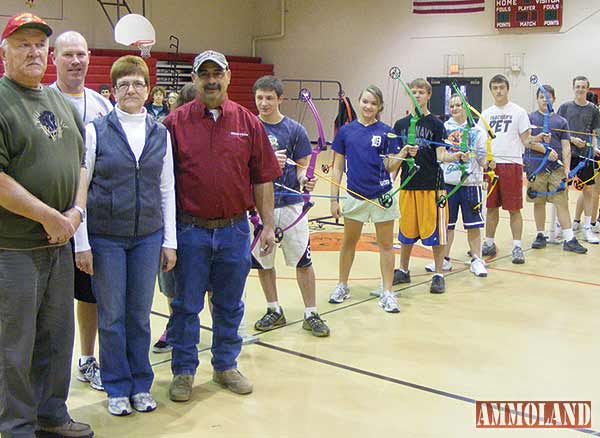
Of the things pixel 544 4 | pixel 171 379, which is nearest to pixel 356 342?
pixel 171 379

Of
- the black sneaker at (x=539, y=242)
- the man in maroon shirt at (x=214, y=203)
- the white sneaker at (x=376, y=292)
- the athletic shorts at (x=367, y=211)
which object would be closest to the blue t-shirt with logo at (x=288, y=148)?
the athletic shorts at (x=367, y=211)

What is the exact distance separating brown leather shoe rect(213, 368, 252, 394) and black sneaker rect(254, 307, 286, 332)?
1018mm

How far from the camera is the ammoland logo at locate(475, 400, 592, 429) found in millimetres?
3473

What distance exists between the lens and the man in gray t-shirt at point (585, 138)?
8.12 meters

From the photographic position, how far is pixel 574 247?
25.0ft

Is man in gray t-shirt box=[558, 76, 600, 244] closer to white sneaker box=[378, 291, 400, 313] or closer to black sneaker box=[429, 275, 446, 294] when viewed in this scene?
black sneaker box=[429, 275, 446, 294]

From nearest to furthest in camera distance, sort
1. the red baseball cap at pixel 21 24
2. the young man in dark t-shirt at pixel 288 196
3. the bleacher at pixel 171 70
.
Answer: the red baseball cap at pixel 21 24, the young man in dark t-shirt at pixel 288 196, the bleacher at pixel 171 70

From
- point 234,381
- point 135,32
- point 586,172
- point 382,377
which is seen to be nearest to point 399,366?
point 382,377

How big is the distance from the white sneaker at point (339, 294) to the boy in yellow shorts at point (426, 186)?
0.76 metres

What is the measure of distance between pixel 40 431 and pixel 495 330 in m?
3.04

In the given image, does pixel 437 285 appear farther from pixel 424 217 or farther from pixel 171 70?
pixel 171 70

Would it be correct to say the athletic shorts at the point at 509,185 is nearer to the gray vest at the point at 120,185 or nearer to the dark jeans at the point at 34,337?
the gray vest at the point at 120,185

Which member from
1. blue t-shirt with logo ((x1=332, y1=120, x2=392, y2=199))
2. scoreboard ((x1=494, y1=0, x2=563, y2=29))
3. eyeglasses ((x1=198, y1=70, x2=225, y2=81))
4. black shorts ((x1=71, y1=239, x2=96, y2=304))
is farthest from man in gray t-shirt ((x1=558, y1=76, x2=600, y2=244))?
scoreboard ((x1=494, y1=0, x2=563, y2=29))

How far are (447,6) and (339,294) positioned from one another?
46.6 ft
